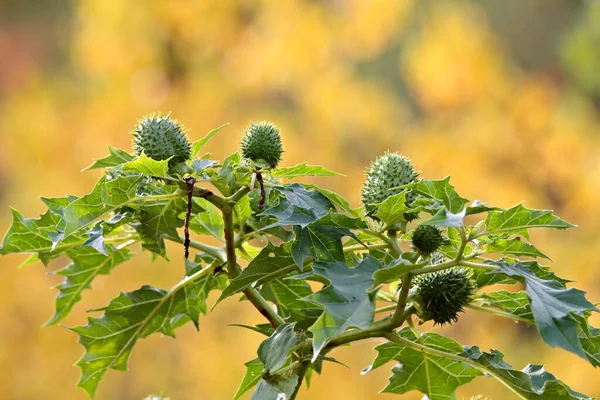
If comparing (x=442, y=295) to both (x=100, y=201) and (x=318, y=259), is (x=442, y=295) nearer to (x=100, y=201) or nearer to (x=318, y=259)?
(x=318, y=259)

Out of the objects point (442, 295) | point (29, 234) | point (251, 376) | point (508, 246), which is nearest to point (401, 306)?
point (442, 295)

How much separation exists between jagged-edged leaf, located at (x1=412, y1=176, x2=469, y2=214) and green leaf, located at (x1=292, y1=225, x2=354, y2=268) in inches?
4.1

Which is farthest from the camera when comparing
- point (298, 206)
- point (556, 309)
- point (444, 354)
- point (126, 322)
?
point (126, 322)

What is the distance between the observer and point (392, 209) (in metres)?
0.90

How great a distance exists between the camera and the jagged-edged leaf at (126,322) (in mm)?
1183

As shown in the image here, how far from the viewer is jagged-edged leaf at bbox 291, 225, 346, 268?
89 centimetres

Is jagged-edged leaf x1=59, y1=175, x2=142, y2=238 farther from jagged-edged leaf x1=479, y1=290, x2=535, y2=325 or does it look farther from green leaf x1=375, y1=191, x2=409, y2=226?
jagged-edged leaf x1=479, y1=290, x2=535, y2=325

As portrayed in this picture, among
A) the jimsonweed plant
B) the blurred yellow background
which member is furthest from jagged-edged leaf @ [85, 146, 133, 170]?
the blurred yellow background

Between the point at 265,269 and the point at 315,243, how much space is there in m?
0.09

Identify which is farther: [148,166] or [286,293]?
[286,293]

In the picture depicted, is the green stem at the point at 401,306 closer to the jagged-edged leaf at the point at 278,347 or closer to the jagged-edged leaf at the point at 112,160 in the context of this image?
the jagged-edged leaf at the point at 278,347

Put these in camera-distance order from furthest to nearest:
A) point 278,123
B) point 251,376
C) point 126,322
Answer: point 278,123 → point 126,322 → point 251,376

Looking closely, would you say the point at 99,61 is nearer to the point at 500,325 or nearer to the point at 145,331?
the point at 500,325

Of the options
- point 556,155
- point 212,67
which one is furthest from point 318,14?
point 556,155
